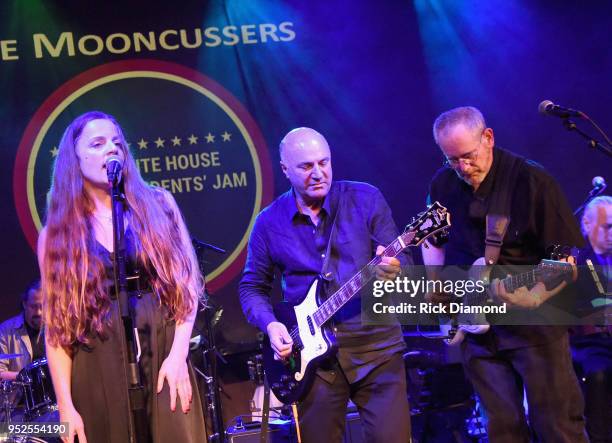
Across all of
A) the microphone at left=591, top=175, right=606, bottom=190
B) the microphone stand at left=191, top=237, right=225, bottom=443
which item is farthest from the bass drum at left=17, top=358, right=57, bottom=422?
the microphone at left=591, top=175, right=606, bottom=190

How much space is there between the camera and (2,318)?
7703 millimetres

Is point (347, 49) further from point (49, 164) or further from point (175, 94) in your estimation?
point (49, 164)

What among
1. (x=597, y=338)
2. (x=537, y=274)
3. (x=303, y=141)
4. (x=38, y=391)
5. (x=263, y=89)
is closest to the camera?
(x=537, y=274)

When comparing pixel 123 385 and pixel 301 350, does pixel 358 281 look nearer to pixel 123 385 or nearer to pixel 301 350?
pixel 301 350

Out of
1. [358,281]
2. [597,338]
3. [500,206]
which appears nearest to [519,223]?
[500,206]

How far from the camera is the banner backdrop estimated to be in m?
7.63

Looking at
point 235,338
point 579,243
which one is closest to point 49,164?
point 235,338

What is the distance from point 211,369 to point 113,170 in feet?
13.8

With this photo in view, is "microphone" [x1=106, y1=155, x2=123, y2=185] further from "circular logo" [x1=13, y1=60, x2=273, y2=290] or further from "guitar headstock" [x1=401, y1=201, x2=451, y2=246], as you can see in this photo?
"circular logo" [x1=13, y1=60, x2=273, y2=290]

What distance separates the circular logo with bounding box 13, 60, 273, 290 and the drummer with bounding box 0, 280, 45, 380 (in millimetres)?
1558

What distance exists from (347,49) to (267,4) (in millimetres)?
929

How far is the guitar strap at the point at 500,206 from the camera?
183 inches

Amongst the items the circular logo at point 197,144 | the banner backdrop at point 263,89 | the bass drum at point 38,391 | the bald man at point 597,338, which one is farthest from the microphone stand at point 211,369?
the bald man at point 597,338

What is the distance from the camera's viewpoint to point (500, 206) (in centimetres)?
467
